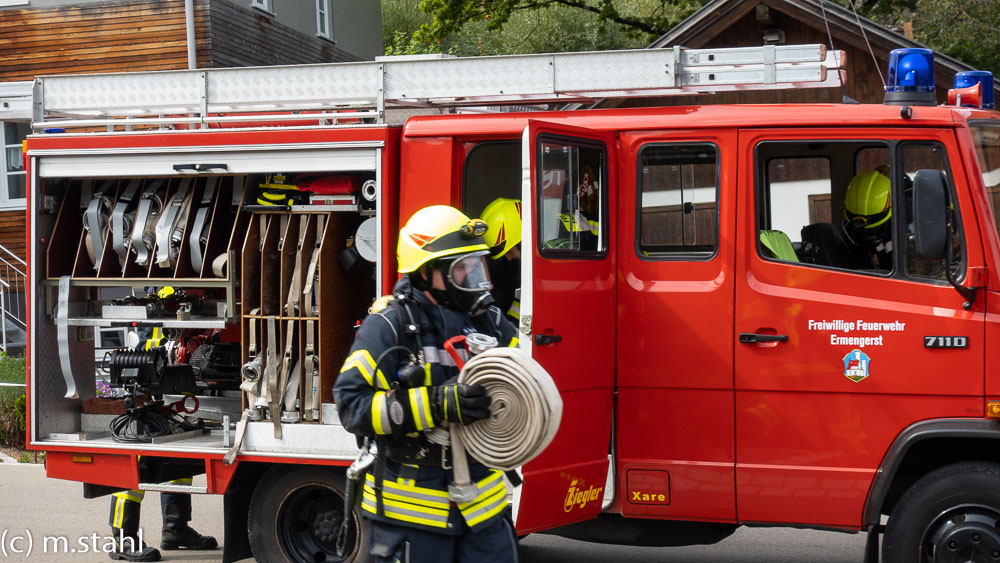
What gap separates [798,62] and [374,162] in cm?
218

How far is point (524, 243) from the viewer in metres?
4.88

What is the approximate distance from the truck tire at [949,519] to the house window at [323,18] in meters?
17.8

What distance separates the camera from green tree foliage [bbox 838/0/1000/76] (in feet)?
58.7

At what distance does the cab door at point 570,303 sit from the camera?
4.95 meters

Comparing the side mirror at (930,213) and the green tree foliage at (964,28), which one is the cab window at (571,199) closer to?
the side mirror at (930,213)

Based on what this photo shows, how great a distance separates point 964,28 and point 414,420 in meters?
17.9

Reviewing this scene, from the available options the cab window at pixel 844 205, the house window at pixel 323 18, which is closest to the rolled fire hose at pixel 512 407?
the cab window at pixel 844 205

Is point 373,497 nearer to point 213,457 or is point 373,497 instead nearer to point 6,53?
point 213,457

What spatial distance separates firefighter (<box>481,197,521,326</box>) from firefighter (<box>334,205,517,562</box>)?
1.75 meters

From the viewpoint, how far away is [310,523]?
613 cm

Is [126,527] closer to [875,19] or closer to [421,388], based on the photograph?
[421,388]

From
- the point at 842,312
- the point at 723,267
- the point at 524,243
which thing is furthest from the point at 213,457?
the point at 842,312

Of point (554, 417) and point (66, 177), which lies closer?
point (554, 417)

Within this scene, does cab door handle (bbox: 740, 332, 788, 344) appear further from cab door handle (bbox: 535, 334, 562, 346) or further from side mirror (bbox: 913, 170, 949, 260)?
cab door handle (bbox: 535, 334, 562, 346)
